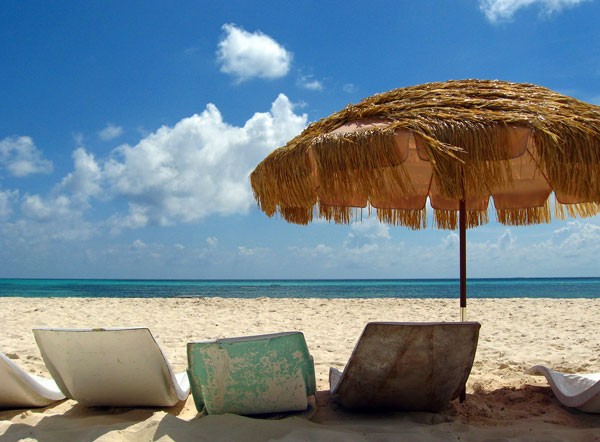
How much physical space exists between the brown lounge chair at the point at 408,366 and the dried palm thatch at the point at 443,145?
74cm

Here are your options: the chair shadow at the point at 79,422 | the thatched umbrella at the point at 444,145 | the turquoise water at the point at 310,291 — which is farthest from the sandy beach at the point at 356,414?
the turquoise water at the point at 310,291

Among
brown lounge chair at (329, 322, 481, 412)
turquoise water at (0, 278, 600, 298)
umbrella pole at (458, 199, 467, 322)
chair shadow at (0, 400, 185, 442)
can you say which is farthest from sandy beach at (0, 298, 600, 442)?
turquoise water at (0, 278, 600, 298)

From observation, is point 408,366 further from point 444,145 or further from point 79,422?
point 79,422

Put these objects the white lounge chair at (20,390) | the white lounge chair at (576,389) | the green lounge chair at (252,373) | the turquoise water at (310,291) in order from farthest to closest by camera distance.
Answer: the turquoise water at (310,291)
the white lounge chair at (20,390)
the white lounge chair at (576,389)
the green lounge chair at (252,373)

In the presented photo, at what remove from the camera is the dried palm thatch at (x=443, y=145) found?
8.90 feet

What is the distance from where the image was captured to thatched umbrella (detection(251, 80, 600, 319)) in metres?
2.71

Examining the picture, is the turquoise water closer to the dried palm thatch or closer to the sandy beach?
the sandy beach

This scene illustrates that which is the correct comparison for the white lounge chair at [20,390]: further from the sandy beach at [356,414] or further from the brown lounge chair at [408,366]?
A: the brown lounge chair at [408,366]

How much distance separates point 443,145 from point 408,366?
1177 millimetres

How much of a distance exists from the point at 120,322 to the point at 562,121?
803cm

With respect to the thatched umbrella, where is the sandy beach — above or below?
below

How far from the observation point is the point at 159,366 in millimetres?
2912

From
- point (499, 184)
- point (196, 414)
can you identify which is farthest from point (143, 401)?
point (499, 184)

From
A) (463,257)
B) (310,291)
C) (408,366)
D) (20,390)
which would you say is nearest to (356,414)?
(408,366)
